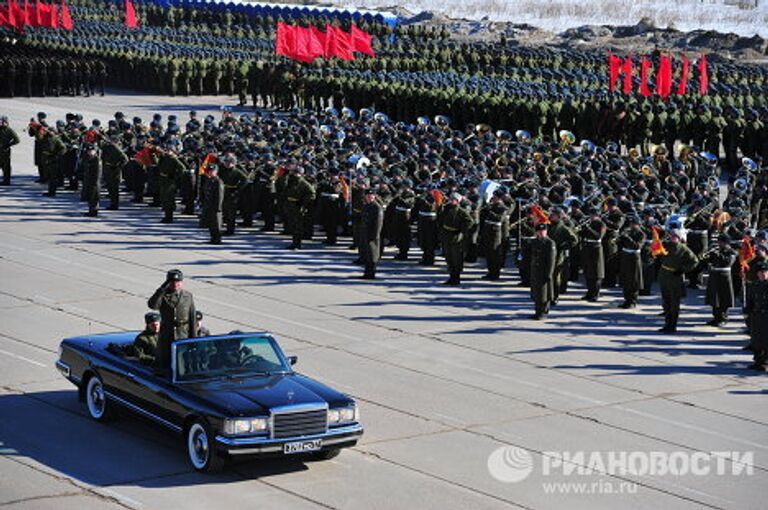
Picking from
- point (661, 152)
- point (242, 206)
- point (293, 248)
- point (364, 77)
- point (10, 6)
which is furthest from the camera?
point (10, 6)

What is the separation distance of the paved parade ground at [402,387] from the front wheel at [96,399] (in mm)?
113

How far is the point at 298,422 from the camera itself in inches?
603

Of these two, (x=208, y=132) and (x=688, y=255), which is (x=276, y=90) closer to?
(x=208, y=132)

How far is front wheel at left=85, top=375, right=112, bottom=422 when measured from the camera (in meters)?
17.2

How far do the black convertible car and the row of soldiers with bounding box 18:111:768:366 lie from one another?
7.38 metres

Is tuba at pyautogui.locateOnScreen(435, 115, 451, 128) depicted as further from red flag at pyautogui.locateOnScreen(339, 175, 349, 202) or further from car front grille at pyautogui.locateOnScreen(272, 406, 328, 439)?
car front grille at pyautogui.locateOnScreen(272, 406, 328, 439)

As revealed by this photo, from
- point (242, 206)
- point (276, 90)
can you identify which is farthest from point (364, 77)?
point (242, 206)

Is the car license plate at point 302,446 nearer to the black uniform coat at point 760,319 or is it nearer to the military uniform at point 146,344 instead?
the military uniform at point 146,344

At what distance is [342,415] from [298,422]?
0.51m

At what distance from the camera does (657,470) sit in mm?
16266

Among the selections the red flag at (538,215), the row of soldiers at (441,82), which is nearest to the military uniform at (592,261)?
the red flag at (538,215)

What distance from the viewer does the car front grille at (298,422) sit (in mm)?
15219

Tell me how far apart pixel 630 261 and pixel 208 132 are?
13.0 metres

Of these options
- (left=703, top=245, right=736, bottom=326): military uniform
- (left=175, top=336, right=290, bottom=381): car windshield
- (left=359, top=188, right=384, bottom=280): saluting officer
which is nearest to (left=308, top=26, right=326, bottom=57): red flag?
(left=359, top=188, right=384, bottom=280): saluting officer
